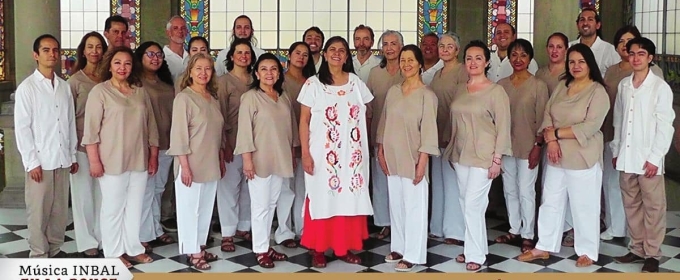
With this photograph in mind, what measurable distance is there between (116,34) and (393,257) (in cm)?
281


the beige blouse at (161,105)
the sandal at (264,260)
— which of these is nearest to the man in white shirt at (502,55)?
the sandal at (264,260)

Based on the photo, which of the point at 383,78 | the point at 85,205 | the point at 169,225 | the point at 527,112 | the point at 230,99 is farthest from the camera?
the point at 169,225

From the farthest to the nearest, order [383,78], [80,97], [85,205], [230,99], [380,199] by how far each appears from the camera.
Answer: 1. [380,199]
2. [383,78]
3. [230,99]
4. [85,205]
5. [80,97]

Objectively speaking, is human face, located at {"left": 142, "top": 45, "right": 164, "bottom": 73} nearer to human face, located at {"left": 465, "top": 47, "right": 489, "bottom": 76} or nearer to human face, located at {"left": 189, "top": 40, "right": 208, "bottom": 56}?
human face, located at {"left": 189, "top": 40, "right": 208, "bottom": 56}

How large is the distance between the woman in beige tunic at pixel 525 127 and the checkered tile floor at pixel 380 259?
1.11 ft

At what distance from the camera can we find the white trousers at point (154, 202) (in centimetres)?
622

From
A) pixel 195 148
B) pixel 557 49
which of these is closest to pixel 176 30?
pixel 195 148

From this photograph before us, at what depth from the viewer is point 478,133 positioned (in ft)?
18.2

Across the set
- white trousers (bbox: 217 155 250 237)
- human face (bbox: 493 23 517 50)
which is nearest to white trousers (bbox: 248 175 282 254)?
white trousers (bbox: 217 155 250 237)

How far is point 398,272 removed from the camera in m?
5.64

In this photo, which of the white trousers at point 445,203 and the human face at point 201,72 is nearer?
the human face at point 201,72

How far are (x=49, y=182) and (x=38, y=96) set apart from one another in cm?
61

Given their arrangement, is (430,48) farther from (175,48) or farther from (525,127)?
(175,48)

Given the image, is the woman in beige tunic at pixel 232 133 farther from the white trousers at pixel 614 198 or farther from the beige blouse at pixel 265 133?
the white trousers at pixel 614 198
